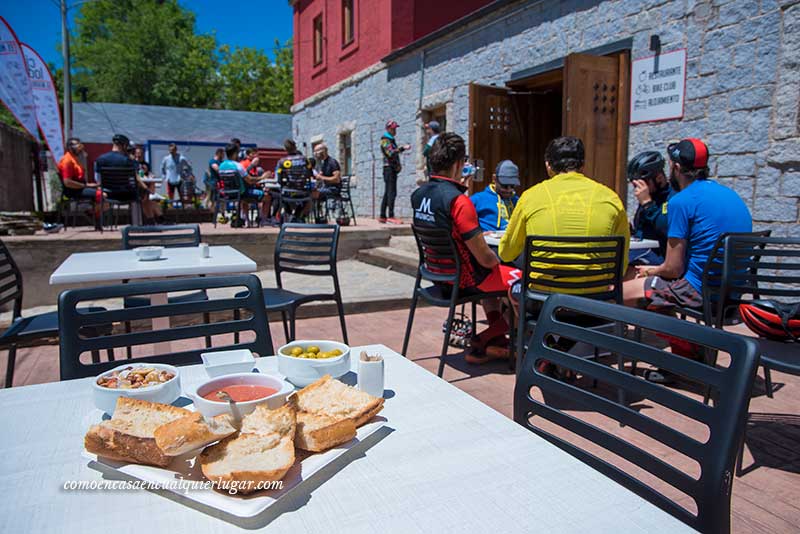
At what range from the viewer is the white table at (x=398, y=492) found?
743 mm

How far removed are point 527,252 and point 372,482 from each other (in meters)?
2.21

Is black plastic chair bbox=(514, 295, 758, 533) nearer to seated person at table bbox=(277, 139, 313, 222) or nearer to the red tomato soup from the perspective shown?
the red tomato soup

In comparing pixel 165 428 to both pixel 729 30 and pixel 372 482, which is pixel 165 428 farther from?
pixel 729 30

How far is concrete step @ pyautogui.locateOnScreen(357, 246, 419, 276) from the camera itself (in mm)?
7074

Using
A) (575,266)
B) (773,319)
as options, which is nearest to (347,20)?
(575,266)

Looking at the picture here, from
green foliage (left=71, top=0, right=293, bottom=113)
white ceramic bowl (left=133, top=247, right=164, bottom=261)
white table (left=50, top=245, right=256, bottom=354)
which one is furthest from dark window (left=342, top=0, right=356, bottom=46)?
green foliage (left=71, top=0, right=293, bottom=113)

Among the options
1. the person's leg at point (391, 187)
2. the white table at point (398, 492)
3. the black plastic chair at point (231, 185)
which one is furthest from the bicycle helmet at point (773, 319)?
the black plastic chair at point (231, 185)

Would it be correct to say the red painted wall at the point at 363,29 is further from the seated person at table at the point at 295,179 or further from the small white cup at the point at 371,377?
the small white cup at the point at 371,377

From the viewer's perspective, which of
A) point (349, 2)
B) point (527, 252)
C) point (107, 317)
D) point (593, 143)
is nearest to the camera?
point (107, 317)

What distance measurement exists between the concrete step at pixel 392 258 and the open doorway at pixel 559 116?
1552 mm

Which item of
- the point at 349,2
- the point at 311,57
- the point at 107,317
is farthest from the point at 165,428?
the point at 311,57

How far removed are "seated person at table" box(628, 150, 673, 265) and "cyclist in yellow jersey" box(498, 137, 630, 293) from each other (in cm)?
106

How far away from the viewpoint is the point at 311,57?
657 inches

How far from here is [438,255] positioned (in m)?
3.49
